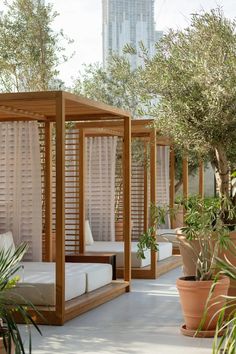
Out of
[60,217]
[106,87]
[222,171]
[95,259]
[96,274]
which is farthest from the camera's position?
[106,87]

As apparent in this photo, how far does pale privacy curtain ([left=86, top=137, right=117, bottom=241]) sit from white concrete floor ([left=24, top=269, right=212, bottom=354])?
374 centimetres

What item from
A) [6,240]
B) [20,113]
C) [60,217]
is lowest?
[6,240]

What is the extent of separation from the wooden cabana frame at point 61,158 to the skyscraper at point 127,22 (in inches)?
600

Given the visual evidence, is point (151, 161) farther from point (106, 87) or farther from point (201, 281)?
point (106, 87)

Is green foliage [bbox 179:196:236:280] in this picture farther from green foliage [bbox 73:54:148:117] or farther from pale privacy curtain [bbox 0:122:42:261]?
green foliage [bbox 73:54:148:117]

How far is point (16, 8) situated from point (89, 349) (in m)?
10.5

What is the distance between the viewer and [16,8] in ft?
54.1

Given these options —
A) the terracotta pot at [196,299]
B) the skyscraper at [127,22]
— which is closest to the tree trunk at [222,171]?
the terracotta pot at [196,299]

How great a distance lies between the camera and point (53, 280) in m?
8.93

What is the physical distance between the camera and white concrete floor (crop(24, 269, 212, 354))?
7426mm

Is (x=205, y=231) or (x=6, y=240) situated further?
(x=6, y=240)

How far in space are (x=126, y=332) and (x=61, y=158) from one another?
6.51 ft

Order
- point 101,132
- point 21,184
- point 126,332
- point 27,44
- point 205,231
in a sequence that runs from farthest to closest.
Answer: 1. point 27,44
2. point 101,132
3. point 21,184
4. point 205,231
5. point 126,332

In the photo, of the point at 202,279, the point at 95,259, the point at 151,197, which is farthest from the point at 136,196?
the point at 202,279
